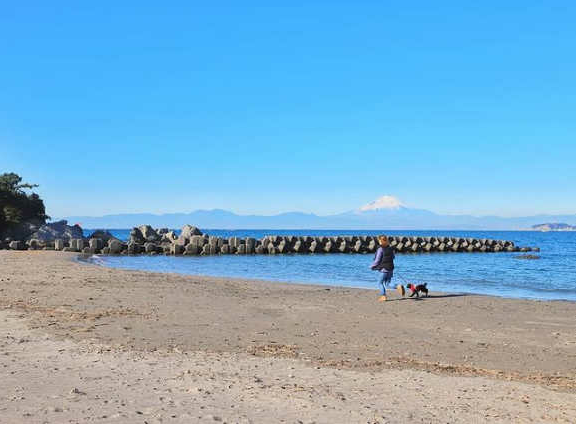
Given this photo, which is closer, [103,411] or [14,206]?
[103,411]

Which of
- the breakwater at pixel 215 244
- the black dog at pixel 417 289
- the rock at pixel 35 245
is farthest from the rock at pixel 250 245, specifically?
the black dog at pixel 417 289

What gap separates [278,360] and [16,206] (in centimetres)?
4602

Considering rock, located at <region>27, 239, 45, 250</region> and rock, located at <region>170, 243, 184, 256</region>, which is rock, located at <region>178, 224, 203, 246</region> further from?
rock, located at <region>27, 239, 45, 250</region>

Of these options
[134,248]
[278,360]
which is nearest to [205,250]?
[134,248]

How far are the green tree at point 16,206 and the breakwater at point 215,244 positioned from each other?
432cm

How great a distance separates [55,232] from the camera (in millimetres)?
47000

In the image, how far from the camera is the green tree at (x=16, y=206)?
154ft

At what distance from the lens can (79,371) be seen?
739cm

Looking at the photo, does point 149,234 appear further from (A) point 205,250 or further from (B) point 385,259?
(B) point 385,259

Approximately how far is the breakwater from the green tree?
14.2 feet

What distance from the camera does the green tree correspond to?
154 feet

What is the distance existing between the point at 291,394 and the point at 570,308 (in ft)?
38.7

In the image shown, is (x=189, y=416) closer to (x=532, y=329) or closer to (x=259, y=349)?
(x=259, y=349)

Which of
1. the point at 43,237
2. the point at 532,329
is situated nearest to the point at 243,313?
the point at 532,329
